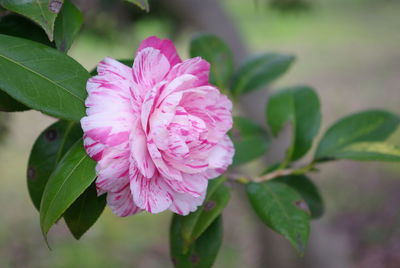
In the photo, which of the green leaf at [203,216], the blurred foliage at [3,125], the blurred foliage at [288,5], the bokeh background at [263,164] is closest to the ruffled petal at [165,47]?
the green leaf at [203,216]

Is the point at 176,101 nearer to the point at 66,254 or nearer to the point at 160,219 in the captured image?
the point at 66,254

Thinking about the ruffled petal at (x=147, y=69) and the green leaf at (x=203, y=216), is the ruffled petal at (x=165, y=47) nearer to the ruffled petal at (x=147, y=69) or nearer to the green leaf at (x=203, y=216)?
A: the ruffled petal at (x=147, y=69)

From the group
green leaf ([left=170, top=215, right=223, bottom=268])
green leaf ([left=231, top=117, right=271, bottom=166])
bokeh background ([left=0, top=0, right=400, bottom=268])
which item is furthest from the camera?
bokeh background ([left=0, top=0, right=400, bottom=268])

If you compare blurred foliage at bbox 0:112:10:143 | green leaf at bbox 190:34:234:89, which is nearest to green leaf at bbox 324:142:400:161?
green leaf at bbox 190:34:234:89

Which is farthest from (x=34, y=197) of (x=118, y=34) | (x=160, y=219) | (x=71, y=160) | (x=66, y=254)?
(x=160, y=219)

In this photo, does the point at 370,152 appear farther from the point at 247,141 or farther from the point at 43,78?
the point at 43,78

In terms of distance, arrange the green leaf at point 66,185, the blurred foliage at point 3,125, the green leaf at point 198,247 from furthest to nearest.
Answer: the blurred foliage at point 3,125 < the green leaf at point 198,247 < the green leaf at point 66,185

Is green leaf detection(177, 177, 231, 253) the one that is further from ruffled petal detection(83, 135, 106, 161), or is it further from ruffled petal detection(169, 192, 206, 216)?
ruffled petal detection(83, 135, 106, 161)
